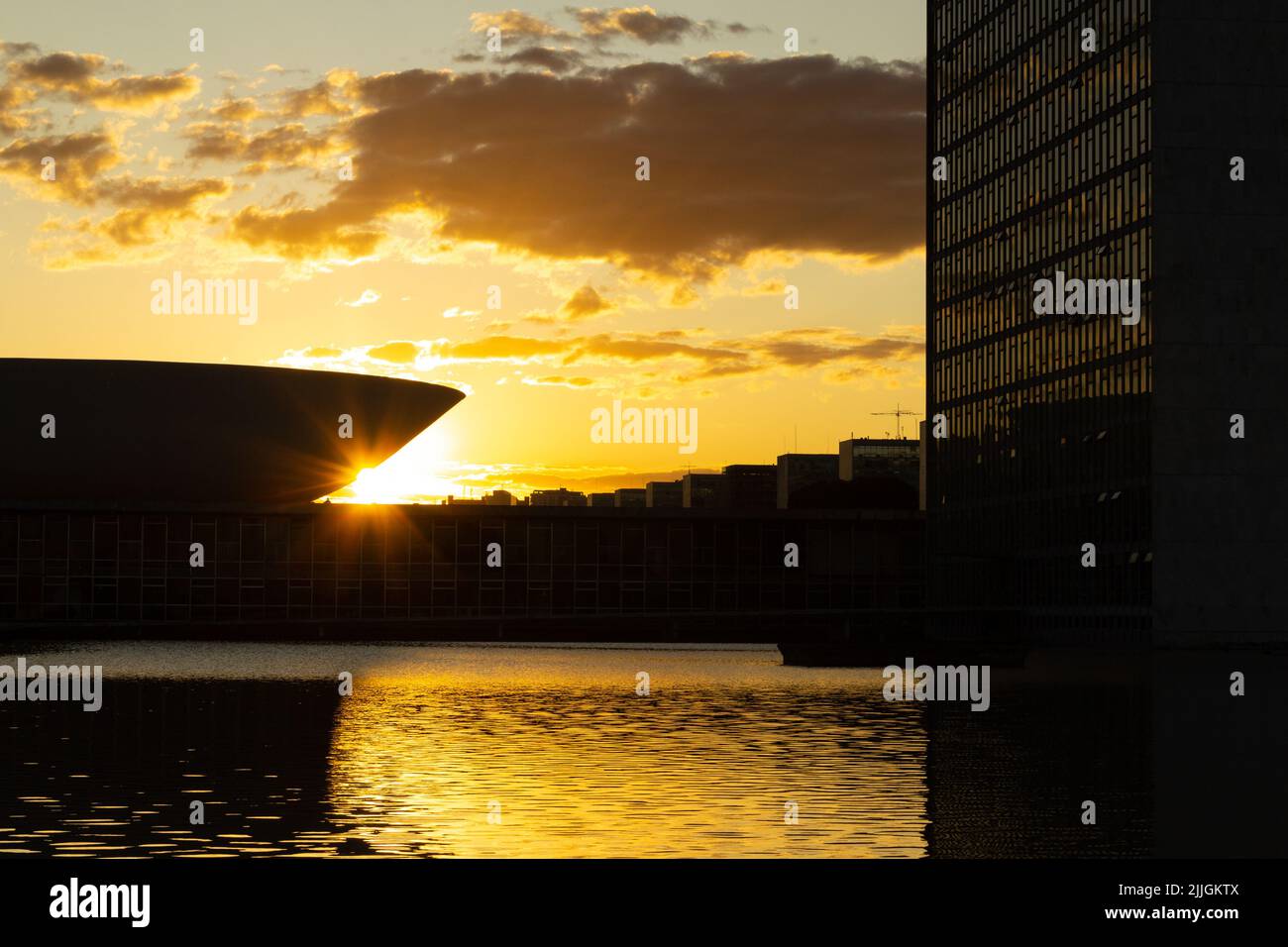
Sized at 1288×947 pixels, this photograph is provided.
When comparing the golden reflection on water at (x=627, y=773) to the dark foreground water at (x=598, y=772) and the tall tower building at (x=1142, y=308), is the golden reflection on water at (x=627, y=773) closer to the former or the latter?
the dark foreground water at (x=598, y=772)

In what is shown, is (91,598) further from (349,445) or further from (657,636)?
(657,636)

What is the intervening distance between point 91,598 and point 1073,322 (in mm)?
60707

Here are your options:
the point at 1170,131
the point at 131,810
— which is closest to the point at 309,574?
the point at 1170,131

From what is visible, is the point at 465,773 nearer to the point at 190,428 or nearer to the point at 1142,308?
the point at 1142,308

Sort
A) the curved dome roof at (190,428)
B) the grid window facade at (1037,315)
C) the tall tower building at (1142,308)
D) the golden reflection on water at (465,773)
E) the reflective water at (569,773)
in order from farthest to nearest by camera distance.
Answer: the curved dome roof at (190,428) → the grid window facade at (1037,315) → the tall tower building at (1142,308) → the reflective water at (569,773) → the golden reflection on water at (465,773)

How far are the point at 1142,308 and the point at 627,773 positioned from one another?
79090 mm

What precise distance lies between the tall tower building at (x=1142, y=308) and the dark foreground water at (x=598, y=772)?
47.9m

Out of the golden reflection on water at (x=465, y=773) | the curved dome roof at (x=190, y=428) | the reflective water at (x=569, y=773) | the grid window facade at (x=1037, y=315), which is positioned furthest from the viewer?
the curved dome roof at (x=190, y=428)

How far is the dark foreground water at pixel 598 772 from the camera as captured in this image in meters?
20.2

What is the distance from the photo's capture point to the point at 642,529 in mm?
132375

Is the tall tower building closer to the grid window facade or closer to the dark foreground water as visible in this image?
the grid window facade

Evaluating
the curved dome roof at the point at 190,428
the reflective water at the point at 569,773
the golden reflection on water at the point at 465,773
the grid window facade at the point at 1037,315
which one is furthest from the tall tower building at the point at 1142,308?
the golden reflection on water at the point at 465,773

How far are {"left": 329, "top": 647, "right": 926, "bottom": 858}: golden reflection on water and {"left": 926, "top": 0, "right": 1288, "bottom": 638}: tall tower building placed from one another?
51.2 meters

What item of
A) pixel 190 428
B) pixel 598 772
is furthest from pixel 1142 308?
pixel 598 772
